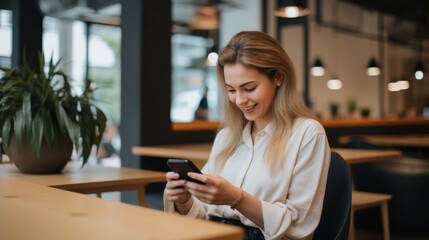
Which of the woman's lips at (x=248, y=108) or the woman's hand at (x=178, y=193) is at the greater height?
the woman's lips at (x=248, y=108)

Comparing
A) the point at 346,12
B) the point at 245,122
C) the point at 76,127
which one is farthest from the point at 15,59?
the point at 346,12

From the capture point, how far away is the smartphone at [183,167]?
1.56m

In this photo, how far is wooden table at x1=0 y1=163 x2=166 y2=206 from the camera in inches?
86.3

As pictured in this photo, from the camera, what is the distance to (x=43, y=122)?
241 centimetres

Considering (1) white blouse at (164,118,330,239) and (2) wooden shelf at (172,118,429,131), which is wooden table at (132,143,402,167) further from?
(1) white blouse at (164,118,330,239)

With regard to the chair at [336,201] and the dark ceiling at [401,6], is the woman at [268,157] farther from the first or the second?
the dark ceiling at [401,6]

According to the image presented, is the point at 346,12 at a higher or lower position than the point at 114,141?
higher

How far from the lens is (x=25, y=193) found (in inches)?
62.5

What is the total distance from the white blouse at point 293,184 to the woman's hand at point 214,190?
0.15m

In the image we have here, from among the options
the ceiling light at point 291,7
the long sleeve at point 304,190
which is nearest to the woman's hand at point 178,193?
the long sleeve at point 304,190

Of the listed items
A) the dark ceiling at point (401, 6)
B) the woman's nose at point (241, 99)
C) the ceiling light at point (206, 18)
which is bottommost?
the woman's nose at point (241, 99)

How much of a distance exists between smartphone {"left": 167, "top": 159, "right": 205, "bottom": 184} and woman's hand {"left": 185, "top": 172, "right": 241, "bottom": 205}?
22 mm

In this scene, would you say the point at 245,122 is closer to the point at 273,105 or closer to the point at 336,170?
the point at 273,105

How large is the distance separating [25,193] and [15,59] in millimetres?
3778
